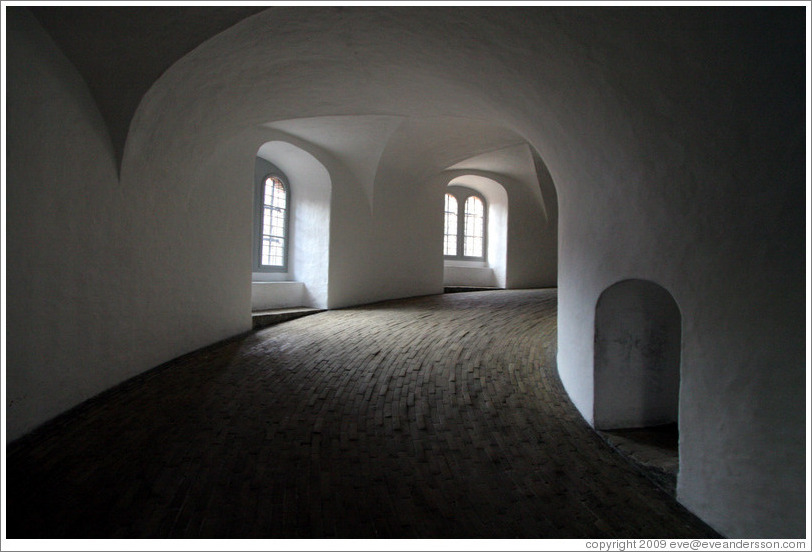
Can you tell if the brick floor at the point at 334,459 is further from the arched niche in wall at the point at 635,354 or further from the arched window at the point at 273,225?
the arched window at the point at 273,225

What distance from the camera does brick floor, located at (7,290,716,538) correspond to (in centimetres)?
300

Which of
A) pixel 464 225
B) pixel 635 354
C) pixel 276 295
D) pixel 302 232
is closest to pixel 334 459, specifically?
pixel 635 354

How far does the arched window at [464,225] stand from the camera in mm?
16203

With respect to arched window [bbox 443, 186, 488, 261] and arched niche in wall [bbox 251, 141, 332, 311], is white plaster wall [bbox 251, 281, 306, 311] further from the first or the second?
arched window [bbox 443, 186, 488, 261]

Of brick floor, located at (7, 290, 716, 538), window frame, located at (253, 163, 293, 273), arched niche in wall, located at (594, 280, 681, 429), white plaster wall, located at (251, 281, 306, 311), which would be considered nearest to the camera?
brick floor, located at (7, 290, 716, 538)

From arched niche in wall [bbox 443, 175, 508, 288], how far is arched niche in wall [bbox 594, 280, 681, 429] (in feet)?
36.2

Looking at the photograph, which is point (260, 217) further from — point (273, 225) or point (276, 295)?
point (276, 295)

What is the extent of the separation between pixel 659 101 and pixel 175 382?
5.59 m

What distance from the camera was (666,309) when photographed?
475 cm

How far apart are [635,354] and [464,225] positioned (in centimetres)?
1196

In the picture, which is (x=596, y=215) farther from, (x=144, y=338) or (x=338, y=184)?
(x=338, y=184)

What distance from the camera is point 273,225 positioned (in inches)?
444

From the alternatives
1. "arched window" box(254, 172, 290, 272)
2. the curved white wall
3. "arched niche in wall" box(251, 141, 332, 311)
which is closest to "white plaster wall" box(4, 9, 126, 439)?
the curved white wall

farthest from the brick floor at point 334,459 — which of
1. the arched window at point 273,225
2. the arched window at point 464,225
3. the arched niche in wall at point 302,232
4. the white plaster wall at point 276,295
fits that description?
the arched window at point 464,225
